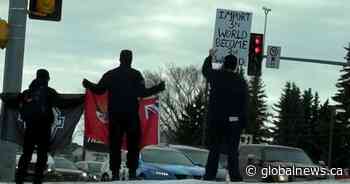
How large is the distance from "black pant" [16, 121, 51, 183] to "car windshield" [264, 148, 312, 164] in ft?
35.7

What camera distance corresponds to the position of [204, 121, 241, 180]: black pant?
1318 centimetres

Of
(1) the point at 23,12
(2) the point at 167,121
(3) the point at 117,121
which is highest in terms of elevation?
(1) the point at 23,12

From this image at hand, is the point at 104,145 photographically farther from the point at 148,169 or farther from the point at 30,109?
the point at 148,169

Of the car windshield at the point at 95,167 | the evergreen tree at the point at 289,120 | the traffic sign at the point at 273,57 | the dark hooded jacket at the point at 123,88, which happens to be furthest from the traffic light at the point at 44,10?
the evergreen tree at the point at 289,120

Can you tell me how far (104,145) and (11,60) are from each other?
2046 mm

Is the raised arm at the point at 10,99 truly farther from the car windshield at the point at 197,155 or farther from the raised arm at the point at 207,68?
the car windshield at the point at 197,155

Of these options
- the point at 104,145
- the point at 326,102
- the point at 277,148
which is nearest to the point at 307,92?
the point at 326,102

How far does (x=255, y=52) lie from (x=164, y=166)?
9.05 metres

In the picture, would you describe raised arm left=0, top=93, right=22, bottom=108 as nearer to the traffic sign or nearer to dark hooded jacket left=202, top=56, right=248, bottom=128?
dark hooded jacket left=202, top=56, right=248, bottom=128

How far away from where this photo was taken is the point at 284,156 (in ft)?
75.9

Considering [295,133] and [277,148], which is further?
[295,133]

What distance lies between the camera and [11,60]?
14125mm

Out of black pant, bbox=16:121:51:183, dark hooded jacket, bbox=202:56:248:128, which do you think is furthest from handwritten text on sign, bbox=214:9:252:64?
black pant, bbox=16:121:51:183

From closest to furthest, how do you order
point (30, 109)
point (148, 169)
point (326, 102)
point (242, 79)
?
1. point (30, 109)
2. point (242, 79)
3. point (148, 169)
4. point (326, 102)
